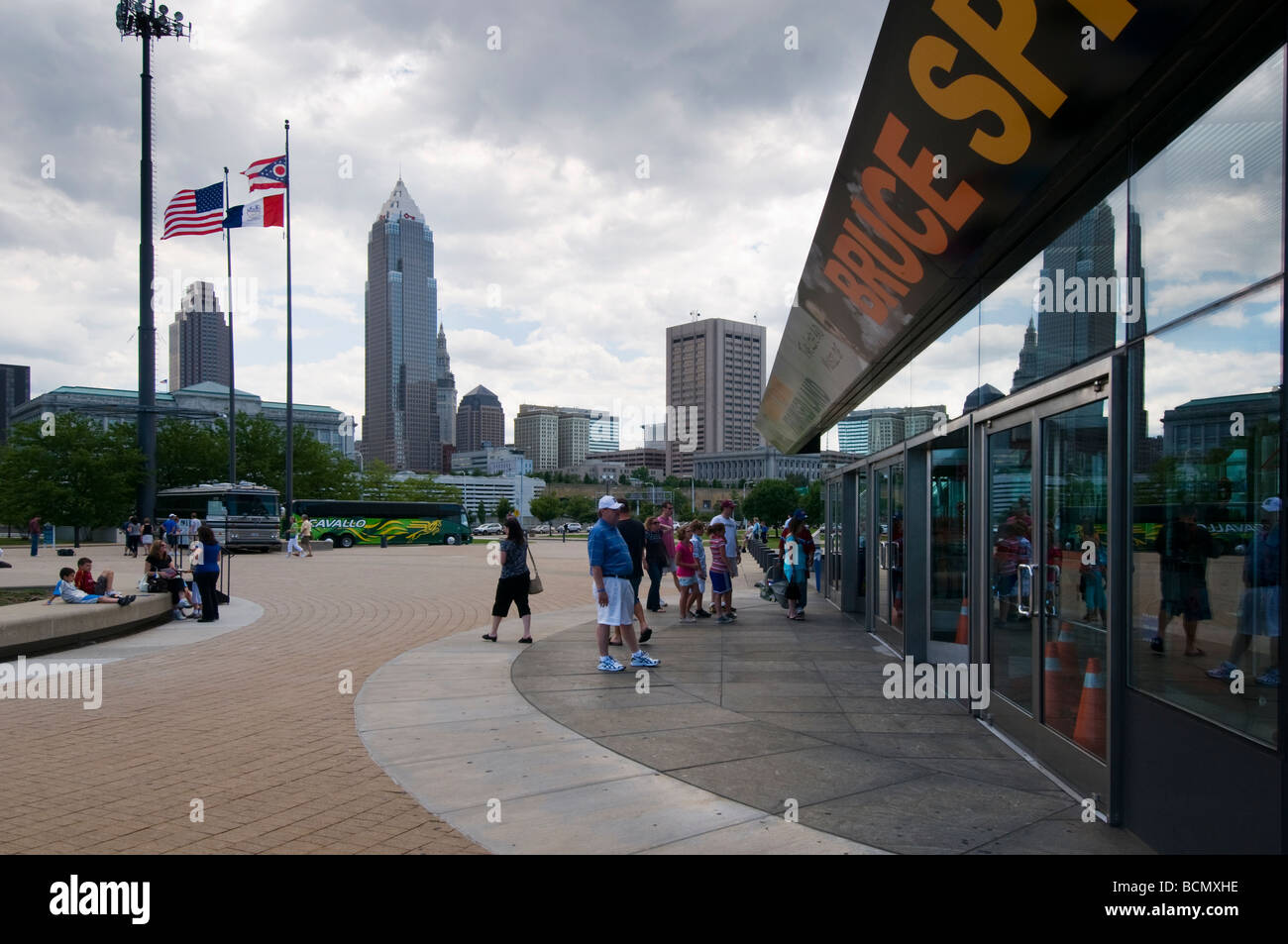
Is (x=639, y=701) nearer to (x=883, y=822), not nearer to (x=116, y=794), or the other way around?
(x=883, y=822)

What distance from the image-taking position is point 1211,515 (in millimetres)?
3834

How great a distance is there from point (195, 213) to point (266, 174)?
13.2 ft

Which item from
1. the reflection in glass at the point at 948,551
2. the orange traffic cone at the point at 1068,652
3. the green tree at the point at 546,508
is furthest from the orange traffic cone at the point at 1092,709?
the green tree at the point at 546,508

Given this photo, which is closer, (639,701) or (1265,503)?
(1265,503)

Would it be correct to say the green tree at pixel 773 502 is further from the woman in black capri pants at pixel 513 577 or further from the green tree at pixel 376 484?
the woman in black capri pants at pixel 513 577

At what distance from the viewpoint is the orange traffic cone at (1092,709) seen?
5.21m

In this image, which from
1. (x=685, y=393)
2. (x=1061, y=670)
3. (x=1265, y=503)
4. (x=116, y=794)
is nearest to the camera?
(x=1265, y=503)

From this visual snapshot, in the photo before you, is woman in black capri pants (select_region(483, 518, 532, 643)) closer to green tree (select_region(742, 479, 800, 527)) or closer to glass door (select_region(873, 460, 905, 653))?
glass door (select_region(873, 460, 905, 653))

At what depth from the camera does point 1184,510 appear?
13.2ft

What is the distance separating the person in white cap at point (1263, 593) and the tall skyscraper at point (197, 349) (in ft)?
575

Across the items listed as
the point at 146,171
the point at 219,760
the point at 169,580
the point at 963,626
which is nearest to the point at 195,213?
the point at 146,171

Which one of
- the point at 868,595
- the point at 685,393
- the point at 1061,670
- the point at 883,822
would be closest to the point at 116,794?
the point at 883,822

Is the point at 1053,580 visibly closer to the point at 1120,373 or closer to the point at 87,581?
the point at 1120,373

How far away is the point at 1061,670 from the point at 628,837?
3056 mm
